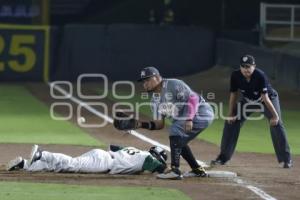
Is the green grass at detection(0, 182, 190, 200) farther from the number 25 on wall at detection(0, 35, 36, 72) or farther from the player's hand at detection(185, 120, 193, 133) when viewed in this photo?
the number 25 on wall at detection(0, 35, 36, 72)

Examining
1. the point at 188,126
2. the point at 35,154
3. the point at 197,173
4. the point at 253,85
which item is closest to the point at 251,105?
the point at 253,85

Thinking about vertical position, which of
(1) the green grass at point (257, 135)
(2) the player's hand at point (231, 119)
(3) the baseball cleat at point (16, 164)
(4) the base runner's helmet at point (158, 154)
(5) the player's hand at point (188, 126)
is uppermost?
(5) the player's hand at point (188, 126)

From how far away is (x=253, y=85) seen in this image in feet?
42.8

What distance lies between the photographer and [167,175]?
11820 millimetres

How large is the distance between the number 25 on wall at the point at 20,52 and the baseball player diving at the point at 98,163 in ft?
64.5

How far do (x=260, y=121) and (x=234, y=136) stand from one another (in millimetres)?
7317

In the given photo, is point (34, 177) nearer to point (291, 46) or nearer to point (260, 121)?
point (260, 121)

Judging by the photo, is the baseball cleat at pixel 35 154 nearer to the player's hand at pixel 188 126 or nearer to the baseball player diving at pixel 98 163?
the baseball player diving at pixel 98 163

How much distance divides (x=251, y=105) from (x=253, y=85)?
359mm

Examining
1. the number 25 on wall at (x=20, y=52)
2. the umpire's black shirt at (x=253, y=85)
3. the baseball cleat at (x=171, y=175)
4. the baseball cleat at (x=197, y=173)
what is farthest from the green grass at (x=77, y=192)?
the number 25 on wall at (x=20, y=52)

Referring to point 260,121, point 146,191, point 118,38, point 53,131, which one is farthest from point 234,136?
point 118,38

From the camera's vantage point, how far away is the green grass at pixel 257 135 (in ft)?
53.7

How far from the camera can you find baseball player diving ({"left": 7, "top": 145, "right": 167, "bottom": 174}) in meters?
12.1

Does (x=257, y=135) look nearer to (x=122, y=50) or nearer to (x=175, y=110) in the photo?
(x=175, y=110)
